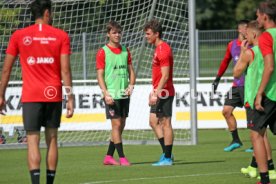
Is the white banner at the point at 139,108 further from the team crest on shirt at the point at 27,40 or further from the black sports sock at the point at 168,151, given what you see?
the team crest on shirt at the point at 27,40

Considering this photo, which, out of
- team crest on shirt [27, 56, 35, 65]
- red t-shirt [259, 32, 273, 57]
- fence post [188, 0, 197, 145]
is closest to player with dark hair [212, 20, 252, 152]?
fence post [188, 0, 197, 145]

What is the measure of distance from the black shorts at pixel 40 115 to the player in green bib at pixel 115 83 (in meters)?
3.57

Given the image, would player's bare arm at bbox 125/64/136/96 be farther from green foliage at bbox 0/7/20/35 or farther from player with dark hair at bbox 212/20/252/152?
green foliage at bbox 0/7/20/35

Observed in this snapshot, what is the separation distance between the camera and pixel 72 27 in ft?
62.0

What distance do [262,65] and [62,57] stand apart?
224 cm

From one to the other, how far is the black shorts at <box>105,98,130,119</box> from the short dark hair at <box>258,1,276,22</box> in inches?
Answer: 161

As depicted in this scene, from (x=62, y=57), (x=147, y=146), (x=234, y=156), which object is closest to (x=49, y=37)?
(x=62, y=57)

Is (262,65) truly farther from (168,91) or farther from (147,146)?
(147,146)

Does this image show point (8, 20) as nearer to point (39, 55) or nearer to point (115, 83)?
point (115, 83)

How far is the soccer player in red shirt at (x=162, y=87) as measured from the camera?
41.8ft

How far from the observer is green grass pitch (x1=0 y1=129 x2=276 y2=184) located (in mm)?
10922

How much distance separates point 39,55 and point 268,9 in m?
2.52

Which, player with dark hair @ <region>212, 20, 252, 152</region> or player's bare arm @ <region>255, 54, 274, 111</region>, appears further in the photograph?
player with dark hair @ <region>212, 20, 252, 152</region>

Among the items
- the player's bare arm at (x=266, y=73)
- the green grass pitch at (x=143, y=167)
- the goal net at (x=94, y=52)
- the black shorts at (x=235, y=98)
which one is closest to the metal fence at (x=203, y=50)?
the goal net at (x=94, y=52)
